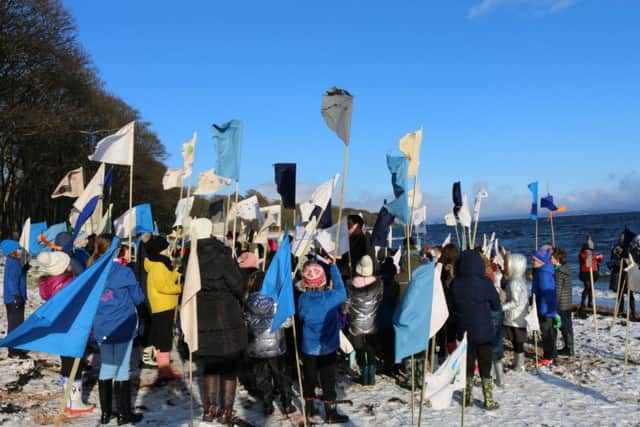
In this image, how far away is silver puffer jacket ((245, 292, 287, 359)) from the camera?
6129mm

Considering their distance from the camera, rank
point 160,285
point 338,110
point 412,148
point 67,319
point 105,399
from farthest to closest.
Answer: point 412,148
point 160,285
point 338,110
point 105,399
point 67,319

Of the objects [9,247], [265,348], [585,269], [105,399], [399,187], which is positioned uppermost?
[399,187]

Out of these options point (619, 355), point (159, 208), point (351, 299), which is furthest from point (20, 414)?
point (159, 208)

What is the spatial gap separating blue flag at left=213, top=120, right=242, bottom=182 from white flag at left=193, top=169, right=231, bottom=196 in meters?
1.50

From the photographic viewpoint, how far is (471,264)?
636 cm

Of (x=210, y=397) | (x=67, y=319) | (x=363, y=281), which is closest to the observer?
(x=67, y=319)

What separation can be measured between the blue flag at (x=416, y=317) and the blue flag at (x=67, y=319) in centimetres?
299

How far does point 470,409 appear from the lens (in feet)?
21.2

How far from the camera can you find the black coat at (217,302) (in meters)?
5.57

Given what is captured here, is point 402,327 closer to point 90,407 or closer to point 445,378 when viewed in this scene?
point 445,378

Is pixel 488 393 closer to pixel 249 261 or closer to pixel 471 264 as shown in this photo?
pixel 471 264

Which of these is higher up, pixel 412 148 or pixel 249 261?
pixel 412 148

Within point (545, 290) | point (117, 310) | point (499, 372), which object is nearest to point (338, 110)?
point (117, 310)

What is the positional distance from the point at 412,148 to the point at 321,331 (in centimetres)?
280
